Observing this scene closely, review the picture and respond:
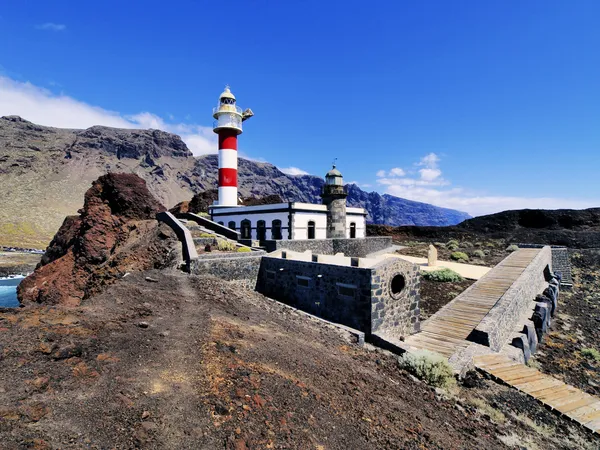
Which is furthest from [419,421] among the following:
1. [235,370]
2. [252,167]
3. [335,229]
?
[252,167]

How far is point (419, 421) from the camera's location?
6547 mm

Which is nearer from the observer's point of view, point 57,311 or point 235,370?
point 235,370

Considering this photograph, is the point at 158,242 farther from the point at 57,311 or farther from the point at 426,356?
the point at 426,356

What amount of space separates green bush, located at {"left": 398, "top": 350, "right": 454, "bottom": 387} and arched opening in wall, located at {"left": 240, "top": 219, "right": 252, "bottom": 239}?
20.2 metres

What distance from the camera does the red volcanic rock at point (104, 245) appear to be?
1544 cm

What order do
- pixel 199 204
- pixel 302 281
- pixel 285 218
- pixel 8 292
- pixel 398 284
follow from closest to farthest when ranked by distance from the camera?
pixel 398 284 → pixel 302 281 → pixel 285 218 → pixel 8 292 → pixel 199 204

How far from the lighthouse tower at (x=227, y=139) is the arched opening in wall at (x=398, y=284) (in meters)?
21.8

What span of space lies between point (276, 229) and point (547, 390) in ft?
66.4

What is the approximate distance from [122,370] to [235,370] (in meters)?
1.98

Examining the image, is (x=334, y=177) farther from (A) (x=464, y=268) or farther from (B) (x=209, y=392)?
(B) (x=209, y=392)

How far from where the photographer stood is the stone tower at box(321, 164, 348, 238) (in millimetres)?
27922

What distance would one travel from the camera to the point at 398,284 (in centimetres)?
1277

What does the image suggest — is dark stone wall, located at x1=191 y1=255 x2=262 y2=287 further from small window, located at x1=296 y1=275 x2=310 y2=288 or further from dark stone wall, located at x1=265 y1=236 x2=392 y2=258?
dark stone wall, located at x1=265 y1=236 x2=392 y2=258

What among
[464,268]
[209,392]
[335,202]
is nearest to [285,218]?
[335,202]
